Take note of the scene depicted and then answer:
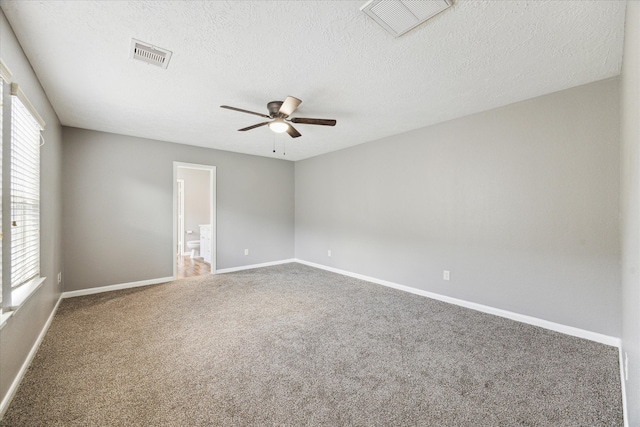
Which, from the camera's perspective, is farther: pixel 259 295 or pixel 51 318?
pixel 259 295

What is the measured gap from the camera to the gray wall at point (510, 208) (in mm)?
2568

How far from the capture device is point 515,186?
308 centimetres

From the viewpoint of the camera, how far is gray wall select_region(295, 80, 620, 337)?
2.57m

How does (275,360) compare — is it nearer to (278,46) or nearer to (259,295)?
(259,295)

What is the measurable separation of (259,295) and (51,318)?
2.31m

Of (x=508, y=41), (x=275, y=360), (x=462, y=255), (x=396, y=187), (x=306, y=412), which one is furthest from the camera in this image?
(x=396, y=187)

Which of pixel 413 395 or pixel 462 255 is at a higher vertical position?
pixel 462 255

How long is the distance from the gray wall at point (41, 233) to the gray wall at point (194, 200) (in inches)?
148

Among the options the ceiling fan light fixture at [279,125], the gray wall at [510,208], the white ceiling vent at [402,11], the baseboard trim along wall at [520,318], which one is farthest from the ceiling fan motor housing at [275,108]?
the baseboard trim along wall at [520,318]

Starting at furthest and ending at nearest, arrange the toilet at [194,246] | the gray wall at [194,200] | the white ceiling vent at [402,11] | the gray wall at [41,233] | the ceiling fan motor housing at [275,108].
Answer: the gray wall at [194,200], the toilet at [194,246], the ceiling fan motor housing at [275,108], the gray wall at [41,233], the white ceiling vent at [402,11]

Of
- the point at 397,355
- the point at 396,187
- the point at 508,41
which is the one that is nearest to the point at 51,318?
the point at 397,355

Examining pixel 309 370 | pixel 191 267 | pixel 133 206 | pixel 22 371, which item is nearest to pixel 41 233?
pixel 22 371

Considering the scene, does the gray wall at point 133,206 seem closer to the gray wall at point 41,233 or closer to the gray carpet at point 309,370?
the gray wall at point 41,233

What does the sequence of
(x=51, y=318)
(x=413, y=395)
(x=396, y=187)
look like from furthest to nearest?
1. (x=396, y=187)
2. (x=51, y=318)
3. (x=413, y=395)
